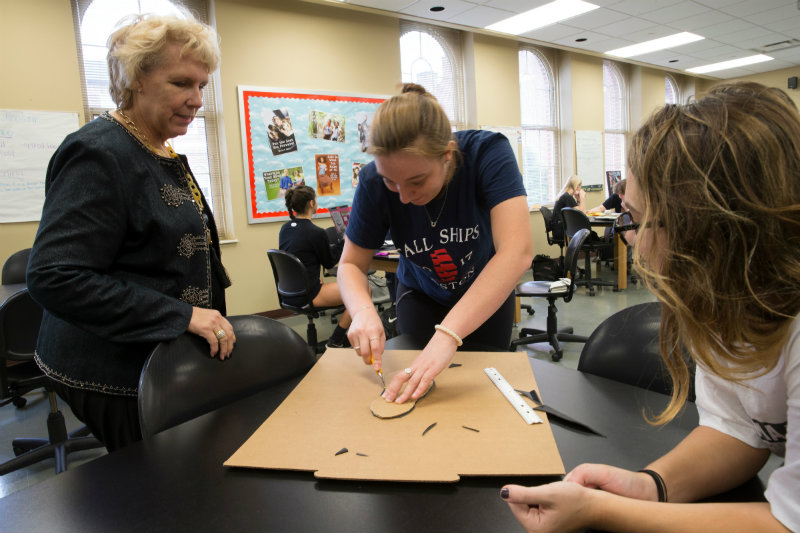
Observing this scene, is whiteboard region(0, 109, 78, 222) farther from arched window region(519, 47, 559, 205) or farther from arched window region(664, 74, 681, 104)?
arched window region(664, 74, 681, 104)

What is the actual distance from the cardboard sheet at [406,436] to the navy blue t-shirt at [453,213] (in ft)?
1.27

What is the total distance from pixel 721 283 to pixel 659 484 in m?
0.27

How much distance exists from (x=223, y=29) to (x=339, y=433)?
175 inches

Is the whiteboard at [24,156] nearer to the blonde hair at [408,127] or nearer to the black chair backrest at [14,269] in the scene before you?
the black chair backrest at [14,269]

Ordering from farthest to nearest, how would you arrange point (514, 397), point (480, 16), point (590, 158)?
point (590, 158), point (480, 16), point (514, 397)

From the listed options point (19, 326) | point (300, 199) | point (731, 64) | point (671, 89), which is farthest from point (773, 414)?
point (671, 89)

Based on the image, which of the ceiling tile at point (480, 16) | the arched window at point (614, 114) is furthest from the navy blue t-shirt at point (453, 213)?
the arched window at point (614, 114)

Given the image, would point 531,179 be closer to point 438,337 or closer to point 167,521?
point 438,337

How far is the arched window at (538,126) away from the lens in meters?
6.96

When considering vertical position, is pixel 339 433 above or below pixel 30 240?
below

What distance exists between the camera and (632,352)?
1.00 m

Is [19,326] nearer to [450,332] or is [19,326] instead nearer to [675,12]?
[450,332]

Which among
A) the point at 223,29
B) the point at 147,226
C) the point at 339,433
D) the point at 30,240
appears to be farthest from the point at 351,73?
the point at 339,433

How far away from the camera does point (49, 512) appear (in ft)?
2.00
